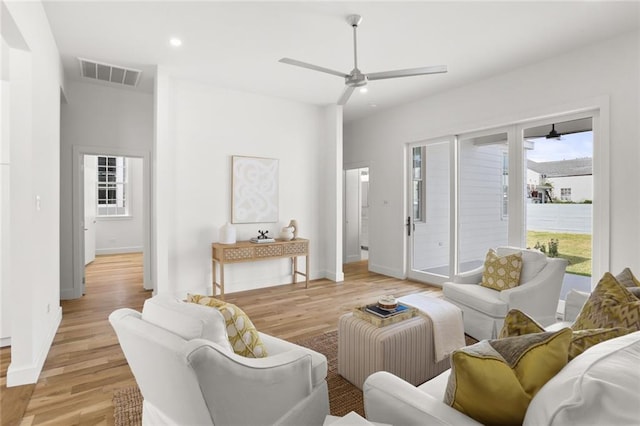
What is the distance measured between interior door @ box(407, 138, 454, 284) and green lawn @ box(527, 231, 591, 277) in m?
1.39

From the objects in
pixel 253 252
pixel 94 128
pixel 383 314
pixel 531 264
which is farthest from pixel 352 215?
pixel 383 314

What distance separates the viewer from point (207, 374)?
3.98 feet

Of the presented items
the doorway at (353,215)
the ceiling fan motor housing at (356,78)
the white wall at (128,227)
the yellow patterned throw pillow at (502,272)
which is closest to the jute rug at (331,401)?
the yellow patterned throw pillow at (502,272)

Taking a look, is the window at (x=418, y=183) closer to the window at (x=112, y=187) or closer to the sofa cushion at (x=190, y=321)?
the sofa cushion at (x=190, y=321)

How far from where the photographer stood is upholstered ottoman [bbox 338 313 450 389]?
2.22 m

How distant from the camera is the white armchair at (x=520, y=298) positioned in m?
2.99

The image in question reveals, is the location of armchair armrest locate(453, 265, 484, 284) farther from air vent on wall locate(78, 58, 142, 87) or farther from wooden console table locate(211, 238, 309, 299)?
air vent on wall locate(78, 58, 142, 87)

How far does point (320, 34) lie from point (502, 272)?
2925 millimetres

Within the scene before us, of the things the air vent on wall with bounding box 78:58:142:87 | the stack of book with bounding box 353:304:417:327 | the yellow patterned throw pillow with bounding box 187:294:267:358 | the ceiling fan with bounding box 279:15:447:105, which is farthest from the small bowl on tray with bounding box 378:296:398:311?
the air vent on wall with bounding box 78:58:142:87

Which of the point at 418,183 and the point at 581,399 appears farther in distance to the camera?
the point at 418,183

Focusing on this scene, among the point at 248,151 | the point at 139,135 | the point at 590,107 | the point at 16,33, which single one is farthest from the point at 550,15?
the point at 139,135

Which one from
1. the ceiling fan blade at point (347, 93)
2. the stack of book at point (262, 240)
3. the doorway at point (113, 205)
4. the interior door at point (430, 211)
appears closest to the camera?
the ceiling fan blade at point (347, 93)

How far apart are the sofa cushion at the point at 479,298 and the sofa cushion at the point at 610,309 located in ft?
4.24

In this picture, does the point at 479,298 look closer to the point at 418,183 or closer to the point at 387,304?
the point at 387,304
